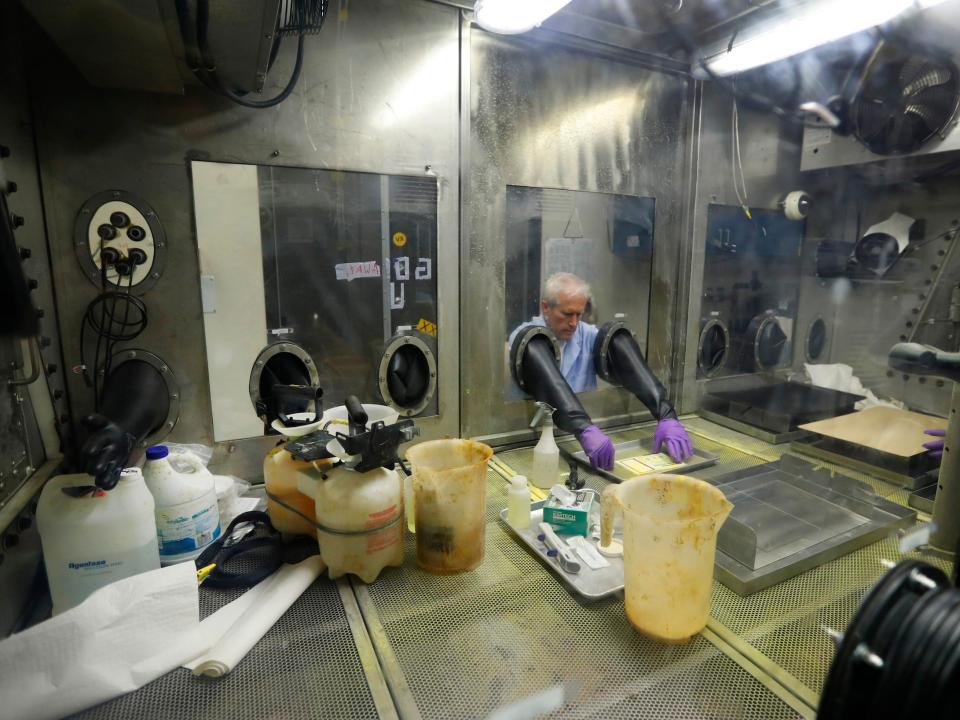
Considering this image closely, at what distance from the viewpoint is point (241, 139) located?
1448 millimetres

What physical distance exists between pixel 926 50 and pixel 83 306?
2.78m

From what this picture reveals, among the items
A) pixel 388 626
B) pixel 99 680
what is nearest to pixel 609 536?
pixel 388 626

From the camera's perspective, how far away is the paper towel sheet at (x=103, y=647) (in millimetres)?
794

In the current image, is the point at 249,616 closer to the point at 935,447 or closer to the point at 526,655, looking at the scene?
the point at 526,655

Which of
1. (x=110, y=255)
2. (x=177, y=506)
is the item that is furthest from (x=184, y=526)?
(x=110, y=255)

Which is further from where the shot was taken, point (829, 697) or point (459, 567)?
point (459, 567)

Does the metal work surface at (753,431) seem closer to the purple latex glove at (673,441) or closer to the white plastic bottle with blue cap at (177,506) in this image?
the purple latex glove at (673,441)

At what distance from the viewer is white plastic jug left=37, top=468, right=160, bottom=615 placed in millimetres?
962

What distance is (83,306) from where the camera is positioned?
135cm

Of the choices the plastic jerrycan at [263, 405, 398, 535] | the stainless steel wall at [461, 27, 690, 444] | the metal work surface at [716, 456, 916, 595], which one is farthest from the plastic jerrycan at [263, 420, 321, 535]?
the metal work surface at [716, 456, 916, 595]

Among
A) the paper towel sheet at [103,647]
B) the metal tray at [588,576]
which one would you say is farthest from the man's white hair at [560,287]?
the paper towel sheet at [103,647]

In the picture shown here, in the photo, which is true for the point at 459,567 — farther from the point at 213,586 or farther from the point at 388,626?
the point at 213,586

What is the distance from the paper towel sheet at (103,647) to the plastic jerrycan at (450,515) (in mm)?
459

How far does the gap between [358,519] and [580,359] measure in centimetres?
127
